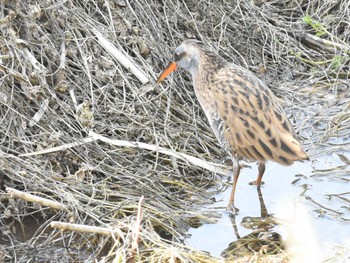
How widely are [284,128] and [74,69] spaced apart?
6.15 feet

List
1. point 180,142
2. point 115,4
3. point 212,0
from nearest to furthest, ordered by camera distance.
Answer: point 180,142, point 115,4, point 212,0

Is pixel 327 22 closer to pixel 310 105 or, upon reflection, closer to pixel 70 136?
pixel 310 105

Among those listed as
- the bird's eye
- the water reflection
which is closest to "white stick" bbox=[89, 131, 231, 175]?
the water reflection

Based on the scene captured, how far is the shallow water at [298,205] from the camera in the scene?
5.83m

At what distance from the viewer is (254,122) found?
6.13 m

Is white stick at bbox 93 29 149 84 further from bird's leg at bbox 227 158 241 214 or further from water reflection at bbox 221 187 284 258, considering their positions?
water reflection at bbox 221 187 284 258

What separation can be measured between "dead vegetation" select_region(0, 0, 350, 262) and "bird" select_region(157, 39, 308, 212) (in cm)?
45

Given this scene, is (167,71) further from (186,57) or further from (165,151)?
(165,151)

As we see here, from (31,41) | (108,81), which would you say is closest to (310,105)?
(108,81)

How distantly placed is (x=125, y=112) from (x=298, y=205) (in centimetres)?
159

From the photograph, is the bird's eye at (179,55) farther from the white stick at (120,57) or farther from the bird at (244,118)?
the white stick at (120,57)

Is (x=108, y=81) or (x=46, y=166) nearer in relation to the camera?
(x=46, y=166)

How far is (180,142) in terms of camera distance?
682 cm

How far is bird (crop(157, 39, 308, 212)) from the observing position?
19.8ft
